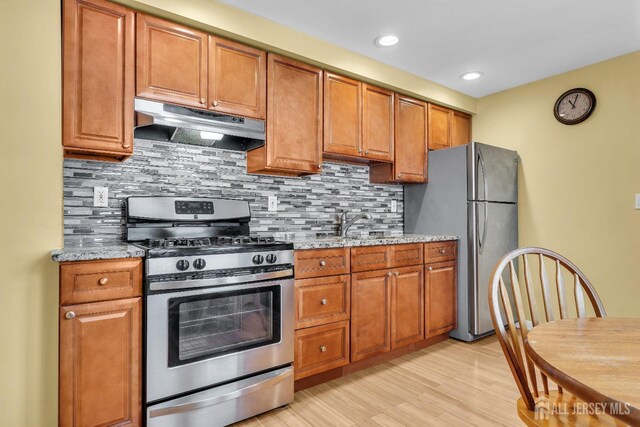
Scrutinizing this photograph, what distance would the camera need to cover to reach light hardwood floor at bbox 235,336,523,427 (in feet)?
6.45

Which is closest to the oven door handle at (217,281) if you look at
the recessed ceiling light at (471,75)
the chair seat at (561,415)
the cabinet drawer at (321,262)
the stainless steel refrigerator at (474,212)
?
the cabinet drawer at (321,262)

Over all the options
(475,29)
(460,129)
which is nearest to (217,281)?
(475,29)

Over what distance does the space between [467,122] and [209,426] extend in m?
3.73

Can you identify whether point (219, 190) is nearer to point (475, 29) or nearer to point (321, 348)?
point (321, 348)

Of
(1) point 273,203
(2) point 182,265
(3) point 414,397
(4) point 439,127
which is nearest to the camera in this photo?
(2) point 182,265

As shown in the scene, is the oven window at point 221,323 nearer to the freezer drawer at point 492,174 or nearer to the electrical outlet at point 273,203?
the electrical outlet at point 273,203

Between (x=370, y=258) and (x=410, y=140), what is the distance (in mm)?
1350

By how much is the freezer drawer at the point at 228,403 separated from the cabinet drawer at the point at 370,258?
2.73ft

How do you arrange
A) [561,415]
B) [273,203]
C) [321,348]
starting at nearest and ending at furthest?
1. [561,415]
2. [321,348]
3. [273,203]

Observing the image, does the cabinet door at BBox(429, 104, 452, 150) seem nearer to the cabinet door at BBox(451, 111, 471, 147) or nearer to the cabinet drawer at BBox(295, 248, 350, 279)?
the cabinet door at BBox(451, 111, 471, 147)

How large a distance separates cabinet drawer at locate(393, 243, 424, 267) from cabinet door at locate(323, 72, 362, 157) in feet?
2.80

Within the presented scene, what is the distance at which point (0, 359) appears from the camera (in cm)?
159

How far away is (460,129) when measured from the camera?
154 inches

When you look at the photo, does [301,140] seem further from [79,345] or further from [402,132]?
[79,345]
